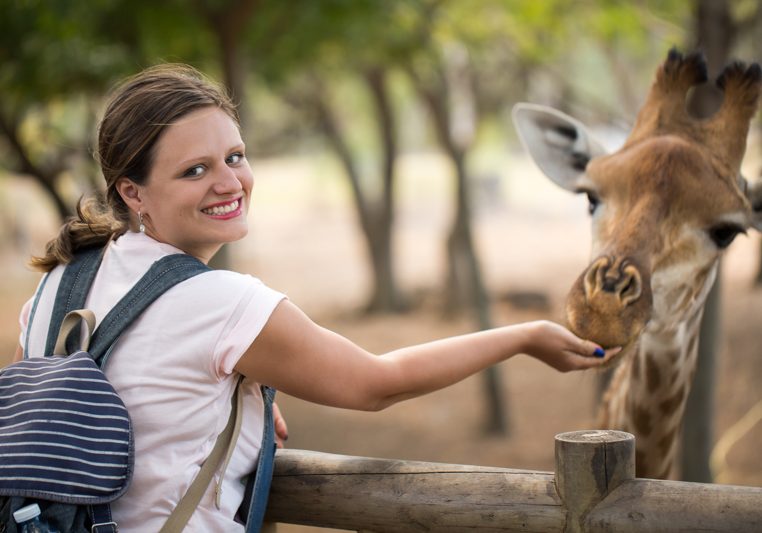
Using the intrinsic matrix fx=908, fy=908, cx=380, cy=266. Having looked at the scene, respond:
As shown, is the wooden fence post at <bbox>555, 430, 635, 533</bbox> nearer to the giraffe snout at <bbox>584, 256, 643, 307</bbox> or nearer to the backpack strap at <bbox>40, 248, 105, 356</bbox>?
the giraffe snout at <bbox>584, 256, 643, 307</bbox>

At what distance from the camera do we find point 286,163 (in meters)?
47.5

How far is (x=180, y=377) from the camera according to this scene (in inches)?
84.6

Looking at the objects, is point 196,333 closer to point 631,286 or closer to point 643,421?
point 631,286

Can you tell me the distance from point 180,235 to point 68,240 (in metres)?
0.36

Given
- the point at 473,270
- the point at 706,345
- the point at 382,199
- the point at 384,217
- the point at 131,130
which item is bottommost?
the point at 384,217

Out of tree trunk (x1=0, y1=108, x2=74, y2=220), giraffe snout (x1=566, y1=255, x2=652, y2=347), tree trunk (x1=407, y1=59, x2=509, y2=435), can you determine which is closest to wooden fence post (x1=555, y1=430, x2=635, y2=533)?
giraffe snout (x1=566, y1=255, x2=652, y2=347)

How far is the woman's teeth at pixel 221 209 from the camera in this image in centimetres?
235

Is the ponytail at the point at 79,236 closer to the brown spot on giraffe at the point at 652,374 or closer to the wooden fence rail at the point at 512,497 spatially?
the wooden fence rail at the point at 512,497

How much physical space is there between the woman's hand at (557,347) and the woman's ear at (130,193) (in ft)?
3.48

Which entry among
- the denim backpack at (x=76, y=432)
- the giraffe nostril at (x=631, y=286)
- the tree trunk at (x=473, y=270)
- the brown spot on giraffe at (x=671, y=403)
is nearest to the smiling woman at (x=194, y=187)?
the denim backpack at (x=76, y=432)

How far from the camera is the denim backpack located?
2037 millimetres

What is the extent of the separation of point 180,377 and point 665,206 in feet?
6.40

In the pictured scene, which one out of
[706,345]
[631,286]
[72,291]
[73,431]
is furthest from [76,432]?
[706,345]

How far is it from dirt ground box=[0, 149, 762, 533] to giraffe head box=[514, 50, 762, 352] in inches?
11.9
